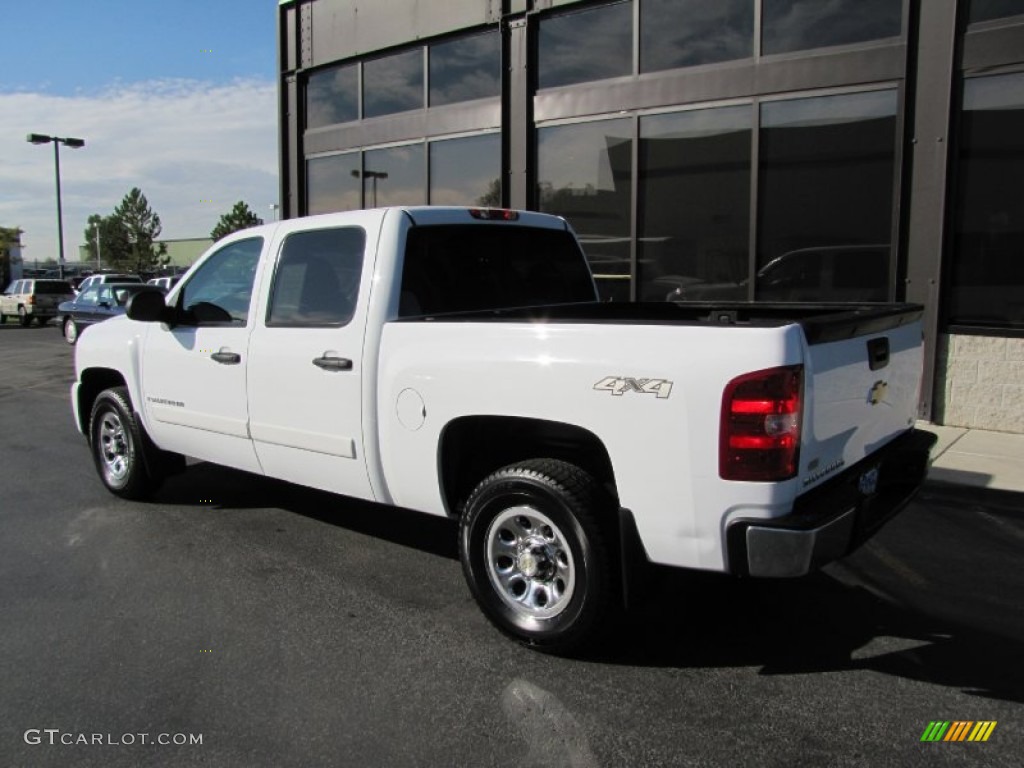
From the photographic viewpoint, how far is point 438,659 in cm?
344

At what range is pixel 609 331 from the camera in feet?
10.4

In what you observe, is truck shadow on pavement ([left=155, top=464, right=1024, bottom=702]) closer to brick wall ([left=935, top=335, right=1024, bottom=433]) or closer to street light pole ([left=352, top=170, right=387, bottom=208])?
brick wall ([left=935, top=335, right=1024, bottom=433])

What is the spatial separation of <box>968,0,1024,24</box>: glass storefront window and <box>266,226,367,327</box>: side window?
6.89 m

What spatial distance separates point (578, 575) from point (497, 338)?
40.5 inches

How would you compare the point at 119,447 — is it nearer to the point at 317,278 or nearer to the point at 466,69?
the point at 317,278

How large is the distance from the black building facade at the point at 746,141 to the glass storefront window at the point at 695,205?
0.02 metres

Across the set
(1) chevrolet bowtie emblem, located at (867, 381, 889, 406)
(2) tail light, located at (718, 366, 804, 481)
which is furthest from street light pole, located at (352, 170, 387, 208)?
(2) tail light, located at (718, 366, 804, 481)

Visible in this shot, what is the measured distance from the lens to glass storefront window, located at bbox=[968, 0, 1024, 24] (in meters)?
7.67

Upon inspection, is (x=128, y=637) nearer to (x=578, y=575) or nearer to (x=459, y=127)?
(x=578, y=575)

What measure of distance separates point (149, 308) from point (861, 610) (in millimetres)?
4303

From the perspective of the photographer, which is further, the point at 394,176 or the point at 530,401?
the point at 394,176

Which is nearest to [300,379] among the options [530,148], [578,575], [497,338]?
[497,338]

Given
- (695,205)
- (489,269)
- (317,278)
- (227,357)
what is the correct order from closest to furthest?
(317,278), (489,269), (227,357), (695,205)

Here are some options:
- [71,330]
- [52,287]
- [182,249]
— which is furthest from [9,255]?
[182,249]
